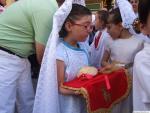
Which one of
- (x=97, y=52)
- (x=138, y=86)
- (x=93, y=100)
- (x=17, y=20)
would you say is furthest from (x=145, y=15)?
(x=97, y=52)

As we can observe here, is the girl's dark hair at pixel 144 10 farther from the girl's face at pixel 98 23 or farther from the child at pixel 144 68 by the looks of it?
the girl's face at pixel 98 23

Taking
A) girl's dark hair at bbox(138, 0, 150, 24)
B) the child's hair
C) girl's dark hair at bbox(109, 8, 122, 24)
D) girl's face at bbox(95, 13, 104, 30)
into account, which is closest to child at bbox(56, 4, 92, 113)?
the child's hair

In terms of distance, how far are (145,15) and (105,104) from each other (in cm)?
68

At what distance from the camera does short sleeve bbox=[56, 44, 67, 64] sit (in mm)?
2532

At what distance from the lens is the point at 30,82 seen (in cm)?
296

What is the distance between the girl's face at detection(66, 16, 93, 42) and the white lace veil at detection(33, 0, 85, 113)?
123mm

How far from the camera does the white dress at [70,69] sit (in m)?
2.53

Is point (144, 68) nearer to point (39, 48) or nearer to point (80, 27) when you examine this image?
point (80, 27)

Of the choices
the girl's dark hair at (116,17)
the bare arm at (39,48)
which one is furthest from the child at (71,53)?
the girl's dark hair at (116,17)

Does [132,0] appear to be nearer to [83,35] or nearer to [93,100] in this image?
[83,35]

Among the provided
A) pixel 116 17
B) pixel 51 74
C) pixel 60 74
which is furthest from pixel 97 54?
pixel 51 74

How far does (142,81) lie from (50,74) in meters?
Result: 0.60

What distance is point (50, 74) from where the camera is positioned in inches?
93.6

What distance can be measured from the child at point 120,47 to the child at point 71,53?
331mm
